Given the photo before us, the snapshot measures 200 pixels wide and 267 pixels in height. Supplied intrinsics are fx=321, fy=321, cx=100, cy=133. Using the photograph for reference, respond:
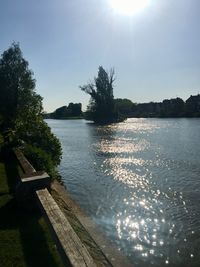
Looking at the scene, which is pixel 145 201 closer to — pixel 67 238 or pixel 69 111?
pixel 67 238

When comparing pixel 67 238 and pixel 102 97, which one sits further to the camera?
pixel 102 97

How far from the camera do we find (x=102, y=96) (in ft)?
315

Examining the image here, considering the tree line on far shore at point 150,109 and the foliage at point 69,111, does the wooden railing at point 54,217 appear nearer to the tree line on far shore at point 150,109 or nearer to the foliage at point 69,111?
the tree line on far shore at point 150,109

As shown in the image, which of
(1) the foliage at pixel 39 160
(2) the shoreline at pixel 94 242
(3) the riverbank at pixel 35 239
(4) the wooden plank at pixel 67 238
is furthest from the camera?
(1) the foliage at pixel 39 160

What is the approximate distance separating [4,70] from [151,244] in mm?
33464

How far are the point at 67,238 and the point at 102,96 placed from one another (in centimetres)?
9091

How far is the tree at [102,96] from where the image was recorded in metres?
95.2

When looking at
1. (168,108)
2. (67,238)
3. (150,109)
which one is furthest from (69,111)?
(67,238)

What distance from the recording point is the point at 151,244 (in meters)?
9.83

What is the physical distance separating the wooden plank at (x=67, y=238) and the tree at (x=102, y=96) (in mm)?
88213

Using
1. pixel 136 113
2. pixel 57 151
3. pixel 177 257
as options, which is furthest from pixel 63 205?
pixel 136 113

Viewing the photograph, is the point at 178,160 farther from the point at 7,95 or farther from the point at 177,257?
the point at 7,95

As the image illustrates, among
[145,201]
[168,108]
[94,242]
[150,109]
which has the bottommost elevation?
[145,201]

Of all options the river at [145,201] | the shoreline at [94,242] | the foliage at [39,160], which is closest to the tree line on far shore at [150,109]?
the river at [145,201]
